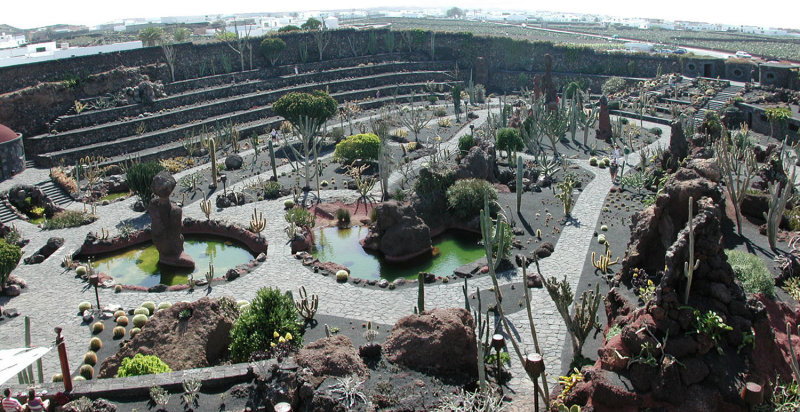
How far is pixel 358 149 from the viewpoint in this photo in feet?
103

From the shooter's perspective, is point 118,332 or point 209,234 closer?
point 118,332

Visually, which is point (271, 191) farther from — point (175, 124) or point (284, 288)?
point (175, 124)

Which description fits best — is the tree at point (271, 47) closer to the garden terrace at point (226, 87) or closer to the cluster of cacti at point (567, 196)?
the garden terrace at point (226, 87)

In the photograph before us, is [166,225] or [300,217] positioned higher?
[166,225]

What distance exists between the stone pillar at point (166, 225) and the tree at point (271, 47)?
29.9 meters

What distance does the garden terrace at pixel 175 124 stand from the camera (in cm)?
3381

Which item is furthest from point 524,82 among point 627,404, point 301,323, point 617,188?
point 627,404

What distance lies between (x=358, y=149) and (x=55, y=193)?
1310 centimetres

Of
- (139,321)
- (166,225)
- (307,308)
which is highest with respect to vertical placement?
(166,225)

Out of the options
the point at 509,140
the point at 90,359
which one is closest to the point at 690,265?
the point at 90,359

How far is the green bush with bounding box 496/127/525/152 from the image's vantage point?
30.6 metres

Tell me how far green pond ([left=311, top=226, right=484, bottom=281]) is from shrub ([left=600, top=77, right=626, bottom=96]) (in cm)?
2788

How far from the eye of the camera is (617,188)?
26.5 meters

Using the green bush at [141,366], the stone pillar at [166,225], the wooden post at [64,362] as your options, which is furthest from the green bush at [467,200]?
the wooden post at [64,362]
